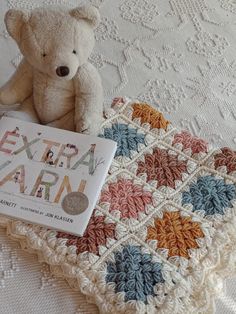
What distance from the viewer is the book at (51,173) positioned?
680 mm

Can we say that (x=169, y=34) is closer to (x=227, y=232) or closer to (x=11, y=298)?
(x=227, y=232)

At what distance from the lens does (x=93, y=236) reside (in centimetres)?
67

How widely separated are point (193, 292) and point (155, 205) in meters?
0.15

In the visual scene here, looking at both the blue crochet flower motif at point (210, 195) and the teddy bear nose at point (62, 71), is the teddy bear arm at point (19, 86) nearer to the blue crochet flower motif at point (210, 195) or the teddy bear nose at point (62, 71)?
the teddy bear nose at point (62, 71)

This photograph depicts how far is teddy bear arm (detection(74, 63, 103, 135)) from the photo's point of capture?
0.76 meters

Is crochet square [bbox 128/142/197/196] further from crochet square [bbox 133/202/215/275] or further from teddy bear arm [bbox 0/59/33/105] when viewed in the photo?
teddy bear arm [bbox 0/59/33/105]

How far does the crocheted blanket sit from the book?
0.02 meters

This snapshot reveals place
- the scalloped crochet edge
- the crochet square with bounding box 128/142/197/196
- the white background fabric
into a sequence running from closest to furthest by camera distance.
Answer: the scalloped crochet edge → the crochet square with bounding box 128/142/197/196 → the white background fabric

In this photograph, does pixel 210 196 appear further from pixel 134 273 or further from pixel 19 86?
pixel 19 86

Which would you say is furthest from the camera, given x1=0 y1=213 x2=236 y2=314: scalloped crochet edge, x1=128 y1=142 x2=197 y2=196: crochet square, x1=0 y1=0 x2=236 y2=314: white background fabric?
x1=0 y1=0 x2=236 y2=314: white background fabric

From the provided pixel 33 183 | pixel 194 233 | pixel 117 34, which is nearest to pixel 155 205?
pixel 194 233

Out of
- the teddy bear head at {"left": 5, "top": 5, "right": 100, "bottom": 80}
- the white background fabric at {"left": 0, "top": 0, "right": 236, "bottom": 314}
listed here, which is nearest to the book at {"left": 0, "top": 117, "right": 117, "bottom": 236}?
the teddy bear head at {"left": 5, "top": 5, "right": 100, "bottom": 80}

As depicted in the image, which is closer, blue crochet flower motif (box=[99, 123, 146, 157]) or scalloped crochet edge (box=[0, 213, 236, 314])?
scalloped crochet edge (box=[0, 213, 236, 314])

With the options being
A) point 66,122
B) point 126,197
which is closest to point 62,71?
point 66,122
